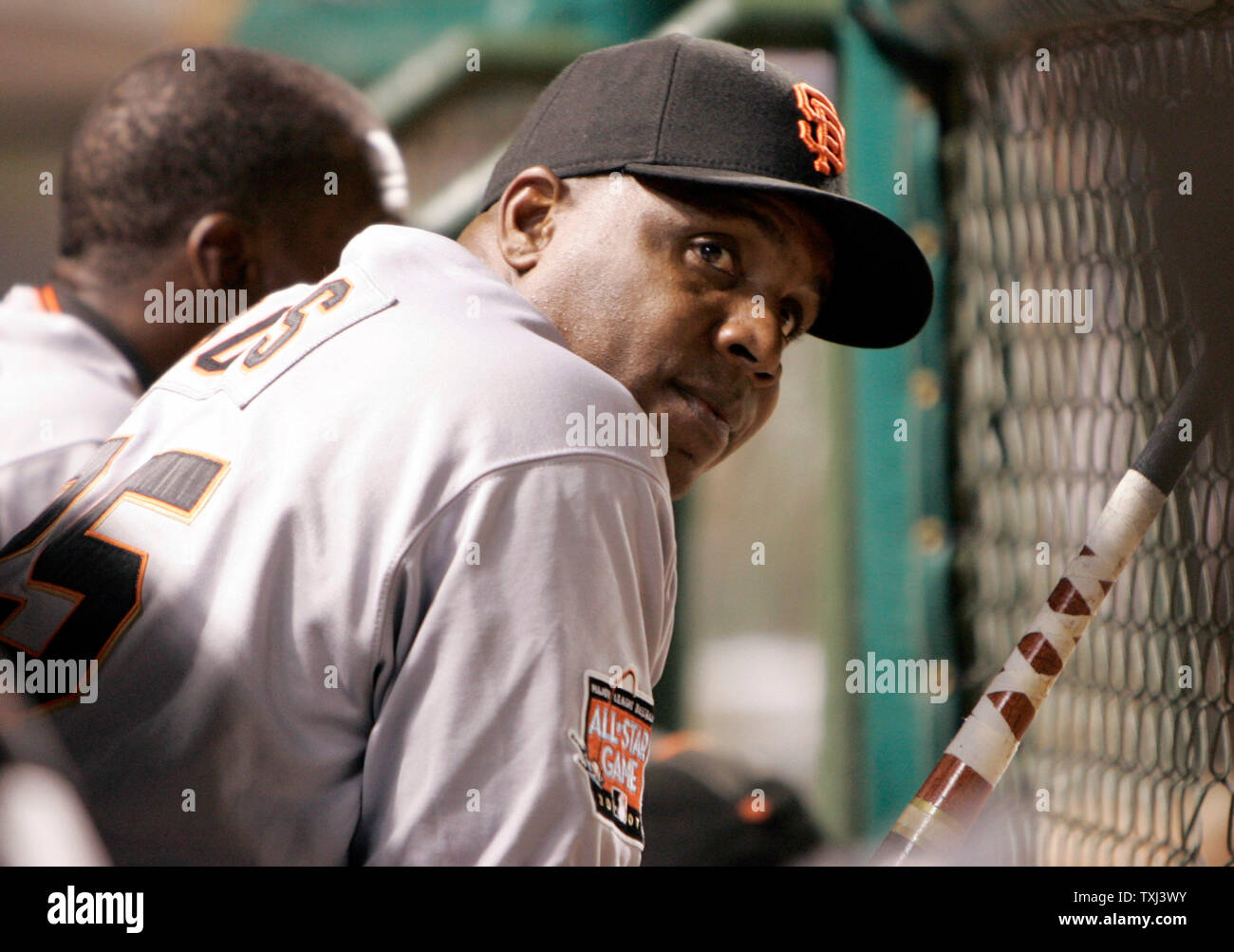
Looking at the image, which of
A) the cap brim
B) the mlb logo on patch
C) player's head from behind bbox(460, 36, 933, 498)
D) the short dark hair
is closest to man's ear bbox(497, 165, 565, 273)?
player's head from behind bbox(460, 36, 933, 498)

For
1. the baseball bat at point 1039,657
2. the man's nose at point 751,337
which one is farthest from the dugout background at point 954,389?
the man's nose at point 751,337

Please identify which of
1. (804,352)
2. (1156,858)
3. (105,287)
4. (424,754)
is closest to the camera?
(424,754)

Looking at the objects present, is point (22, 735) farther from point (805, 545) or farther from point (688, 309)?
point (805, 545)

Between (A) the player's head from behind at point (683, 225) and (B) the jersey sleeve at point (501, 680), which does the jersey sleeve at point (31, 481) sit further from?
(B) the jersey sleeve at point (501, 680)

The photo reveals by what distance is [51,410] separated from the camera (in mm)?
1864

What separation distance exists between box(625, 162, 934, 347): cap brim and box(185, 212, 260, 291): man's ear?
909 millimetres

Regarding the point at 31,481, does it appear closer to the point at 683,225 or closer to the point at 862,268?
the point at 683,225

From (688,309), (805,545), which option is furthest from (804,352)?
(688,309)

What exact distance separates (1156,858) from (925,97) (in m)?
1.17

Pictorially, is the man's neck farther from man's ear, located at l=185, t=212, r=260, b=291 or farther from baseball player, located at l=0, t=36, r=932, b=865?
baseball player, located at l=0, t=36, r=932, b=865

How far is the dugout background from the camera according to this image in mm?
1755

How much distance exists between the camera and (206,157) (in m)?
2.05

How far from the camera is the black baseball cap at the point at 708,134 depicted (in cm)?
133

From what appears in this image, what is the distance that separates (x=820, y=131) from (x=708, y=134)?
0.40 ft
